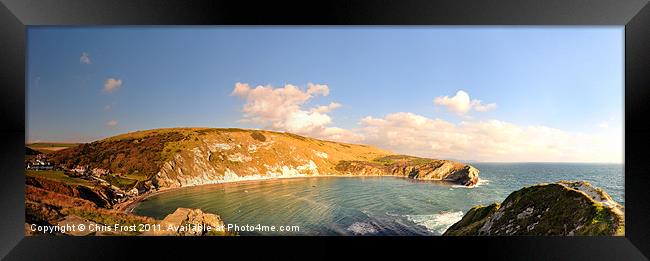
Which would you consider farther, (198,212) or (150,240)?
(198,212)

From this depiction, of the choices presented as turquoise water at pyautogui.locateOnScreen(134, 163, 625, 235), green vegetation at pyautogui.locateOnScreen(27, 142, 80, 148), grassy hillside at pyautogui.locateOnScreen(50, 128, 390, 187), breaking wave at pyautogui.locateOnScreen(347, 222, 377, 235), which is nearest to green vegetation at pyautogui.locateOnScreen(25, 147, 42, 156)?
green vegetation at pyautogui.locateOnScreen(27, 142, 80, 148)

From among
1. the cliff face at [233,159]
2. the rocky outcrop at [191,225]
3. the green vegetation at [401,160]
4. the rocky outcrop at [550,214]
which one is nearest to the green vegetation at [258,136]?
the cliff face at [233,159]

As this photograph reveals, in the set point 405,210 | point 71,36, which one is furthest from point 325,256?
point 71,36

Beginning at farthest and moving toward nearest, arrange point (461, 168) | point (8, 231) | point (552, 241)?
1. point (461, 168)
2. point (552, 241)
3. point (8, 231)

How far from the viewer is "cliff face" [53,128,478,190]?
3795mm

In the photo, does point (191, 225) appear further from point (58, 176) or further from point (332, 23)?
point (332, 23)

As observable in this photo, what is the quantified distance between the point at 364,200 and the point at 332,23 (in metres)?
2.38

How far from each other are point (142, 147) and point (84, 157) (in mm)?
686

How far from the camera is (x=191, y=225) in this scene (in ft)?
11.8

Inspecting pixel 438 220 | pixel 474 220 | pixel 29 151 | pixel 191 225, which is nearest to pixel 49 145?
pixel 29 151

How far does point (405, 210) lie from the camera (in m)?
3.89

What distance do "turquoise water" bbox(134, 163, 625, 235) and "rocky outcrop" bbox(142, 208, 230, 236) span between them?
4.1 inches

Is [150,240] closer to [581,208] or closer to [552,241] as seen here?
[552,241]

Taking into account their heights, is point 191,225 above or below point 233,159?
below
